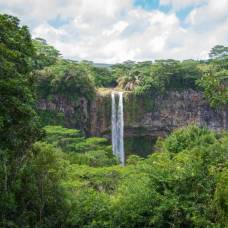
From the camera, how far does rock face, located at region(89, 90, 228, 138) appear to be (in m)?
32.3

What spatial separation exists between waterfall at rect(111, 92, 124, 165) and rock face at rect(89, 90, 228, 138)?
1.14 ft

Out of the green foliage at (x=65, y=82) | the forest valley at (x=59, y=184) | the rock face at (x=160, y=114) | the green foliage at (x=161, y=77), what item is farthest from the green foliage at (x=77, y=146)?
the green foliage at (x=161, y=77)

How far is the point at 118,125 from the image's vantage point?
32594mm

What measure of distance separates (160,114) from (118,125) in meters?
3.34

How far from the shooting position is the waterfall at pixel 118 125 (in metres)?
32.0

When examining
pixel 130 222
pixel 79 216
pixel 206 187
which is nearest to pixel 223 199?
pixel 206 187

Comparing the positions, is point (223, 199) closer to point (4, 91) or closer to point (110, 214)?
point (110, 214)

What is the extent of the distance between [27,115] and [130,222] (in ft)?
12.3

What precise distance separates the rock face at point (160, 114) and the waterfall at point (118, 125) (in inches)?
13.7

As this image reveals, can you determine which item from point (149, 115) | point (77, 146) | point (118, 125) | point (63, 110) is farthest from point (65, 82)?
point (77, 146)

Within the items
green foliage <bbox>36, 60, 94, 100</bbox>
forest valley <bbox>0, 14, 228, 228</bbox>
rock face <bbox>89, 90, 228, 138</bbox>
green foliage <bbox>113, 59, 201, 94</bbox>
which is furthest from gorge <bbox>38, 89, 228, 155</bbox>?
forest valley <bbox>0, 14, 228, 228</bbox>

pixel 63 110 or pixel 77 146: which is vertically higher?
pixel 63 110

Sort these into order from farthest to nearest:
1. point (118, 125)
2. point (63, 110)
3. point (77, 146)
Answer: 1. point (118, 125)
2. point (63, 110)
3. point (77, 146)

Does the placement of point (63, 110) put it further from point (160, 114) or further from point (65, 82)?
point (160, 114)
